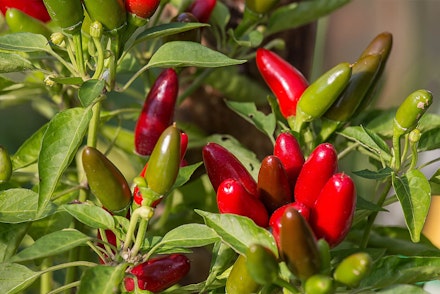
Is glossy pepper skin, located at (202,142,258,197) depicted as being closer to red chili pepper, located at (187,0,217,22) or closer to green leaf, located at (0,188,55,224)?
green leaf, located at (0,188,55,224)

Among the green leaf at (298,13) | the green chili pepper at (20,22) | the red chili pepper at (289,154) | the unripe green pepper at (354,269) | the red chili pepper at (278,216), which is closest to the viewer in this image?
the unripe green pepper at (354,269)

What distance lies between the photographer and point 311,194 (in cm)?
89

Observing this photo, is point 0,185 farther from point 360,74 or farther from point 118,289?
point 360,74

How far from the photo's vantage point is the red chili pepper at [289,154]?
95 cm

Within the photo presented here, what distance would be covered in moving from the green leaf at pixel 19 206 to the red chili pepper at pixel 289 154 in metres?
0.28

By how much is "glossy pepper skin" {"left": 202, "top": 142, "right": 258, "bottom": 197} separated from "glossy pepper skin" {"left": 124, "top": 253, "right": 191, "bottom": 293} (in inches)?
4.6

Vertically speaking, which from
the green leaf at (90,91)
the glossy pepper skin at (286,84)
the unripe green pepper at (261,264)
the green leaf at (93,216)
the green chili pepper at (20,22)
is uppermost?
the green chili pepper at (20,22)

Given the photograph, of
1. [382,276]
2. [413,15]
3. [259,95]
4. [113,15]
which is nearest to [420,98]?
[382,276]

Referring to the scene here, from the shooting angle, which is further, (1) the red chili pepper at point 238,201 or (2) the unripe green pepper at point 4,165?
(2) the unripe green pepper at point 4,165

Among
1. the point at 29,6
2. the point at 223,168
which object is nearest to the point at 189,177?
the point at 223,168

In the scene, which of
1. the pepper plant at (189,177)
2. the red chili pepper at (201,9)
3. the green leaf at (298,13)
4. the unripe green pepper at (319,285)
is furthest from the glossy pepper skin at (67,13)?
the green leaf at (298,13)

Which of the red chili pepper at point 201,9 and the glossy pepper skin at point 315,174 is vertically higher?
the red chili pepper at point 201,9

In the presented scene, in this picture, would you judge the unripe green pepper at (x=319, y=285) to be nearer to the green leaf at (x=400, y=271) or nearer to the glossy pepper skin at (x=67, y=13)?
the green leaf at (x=400, y=271)

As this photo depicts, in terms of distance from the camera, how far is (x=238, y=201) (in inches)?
33.9
